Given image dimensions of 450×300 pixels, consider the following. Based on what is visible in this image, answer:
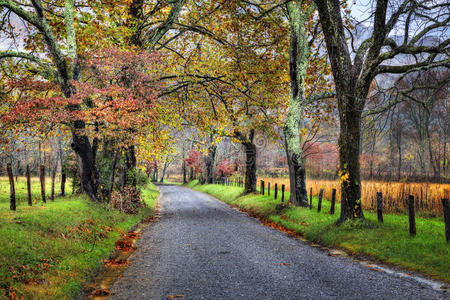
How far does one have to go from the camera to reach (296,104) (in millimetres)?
13844

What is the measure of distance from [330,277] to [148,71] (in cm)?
1115

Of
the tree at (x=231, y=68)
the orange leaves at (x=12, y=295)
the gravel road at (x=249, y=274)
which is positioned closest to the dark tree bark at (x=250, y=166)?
the tree at (x=231, y=68)

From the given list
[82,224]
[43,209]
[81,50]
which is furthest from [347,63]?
[81,50]

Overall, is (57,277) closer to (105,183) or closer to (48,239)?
(48,239)

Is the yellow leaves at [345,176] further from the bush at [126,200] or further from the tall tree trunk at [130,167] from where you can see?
the tall tree trunk at [130,167]

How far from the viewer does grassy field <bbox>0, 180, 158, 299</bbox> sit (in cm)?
446

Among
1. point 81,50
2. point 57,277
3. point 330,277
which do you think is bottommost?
point 330,277

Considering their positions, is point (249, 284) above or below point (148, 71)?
below

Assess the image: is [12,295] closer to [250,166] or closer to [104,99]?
[104,99]

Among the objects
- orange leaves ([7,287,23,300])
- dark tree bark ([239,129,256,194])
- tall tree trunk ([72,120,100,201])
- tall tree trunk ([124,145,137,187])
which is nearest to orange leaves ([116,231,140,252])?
tall tree trunk ([72,120,100,201])

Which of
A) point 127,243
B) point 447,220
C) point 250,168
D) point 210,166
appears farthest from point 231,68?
point 210,166

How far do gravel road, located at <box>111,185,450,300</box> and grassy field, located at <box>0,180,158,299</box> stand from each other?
787mm

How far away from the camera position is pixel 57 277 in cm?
495

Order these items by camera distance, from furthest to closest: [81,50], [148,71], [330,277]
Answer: [81,50]
[148,71]
[330,277]
